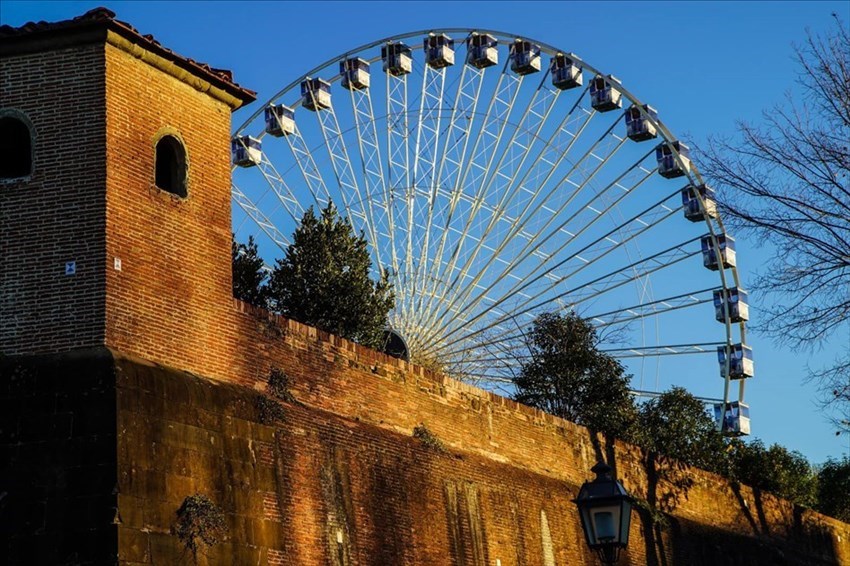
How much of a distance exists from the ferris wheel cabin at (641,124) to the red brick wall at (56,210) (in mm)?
19322

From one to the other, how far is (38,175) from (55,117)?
0.71 metres

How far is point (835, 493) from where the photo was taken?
46.8 meters

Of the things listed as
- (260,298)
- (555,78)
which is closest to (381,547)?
(260,298)

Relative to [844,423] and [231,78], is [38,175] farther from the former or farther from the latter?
[844,423]

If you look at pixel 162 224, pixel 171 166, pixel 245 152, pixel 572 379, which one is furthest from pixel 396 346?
pixel 162 224

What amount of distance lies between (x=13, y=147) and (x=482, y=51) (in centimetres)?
1948

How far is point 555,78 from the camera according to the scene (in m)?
35.2

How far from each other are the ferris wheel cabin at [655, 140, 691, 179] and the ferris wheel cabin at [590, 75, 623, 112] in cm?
139

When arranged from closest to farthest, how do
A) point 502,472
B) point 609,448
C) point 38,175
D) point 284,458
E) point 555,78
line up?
1. point 38,175
2. point 284,458
3. point 502,472
4. point 609,448
5. point 555,78

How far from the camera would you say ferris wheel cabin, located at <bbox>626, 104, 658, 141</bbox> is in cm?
3462

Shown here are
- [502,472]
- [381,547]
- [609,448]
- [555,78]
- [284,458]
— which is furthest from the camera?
[555,78]

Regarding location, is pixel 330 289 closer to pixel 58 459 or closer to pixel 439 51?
pixel 439 51

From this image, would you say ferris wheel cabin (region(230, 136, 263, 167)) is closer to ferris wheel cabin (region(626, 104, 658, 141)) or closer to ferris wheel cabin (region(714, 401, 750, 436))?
ferris wheel cabin (region(626, 104, 658, 141))

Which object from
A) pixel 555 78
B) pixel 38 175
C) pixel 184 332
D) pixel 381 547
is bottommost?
pixel 381 547
